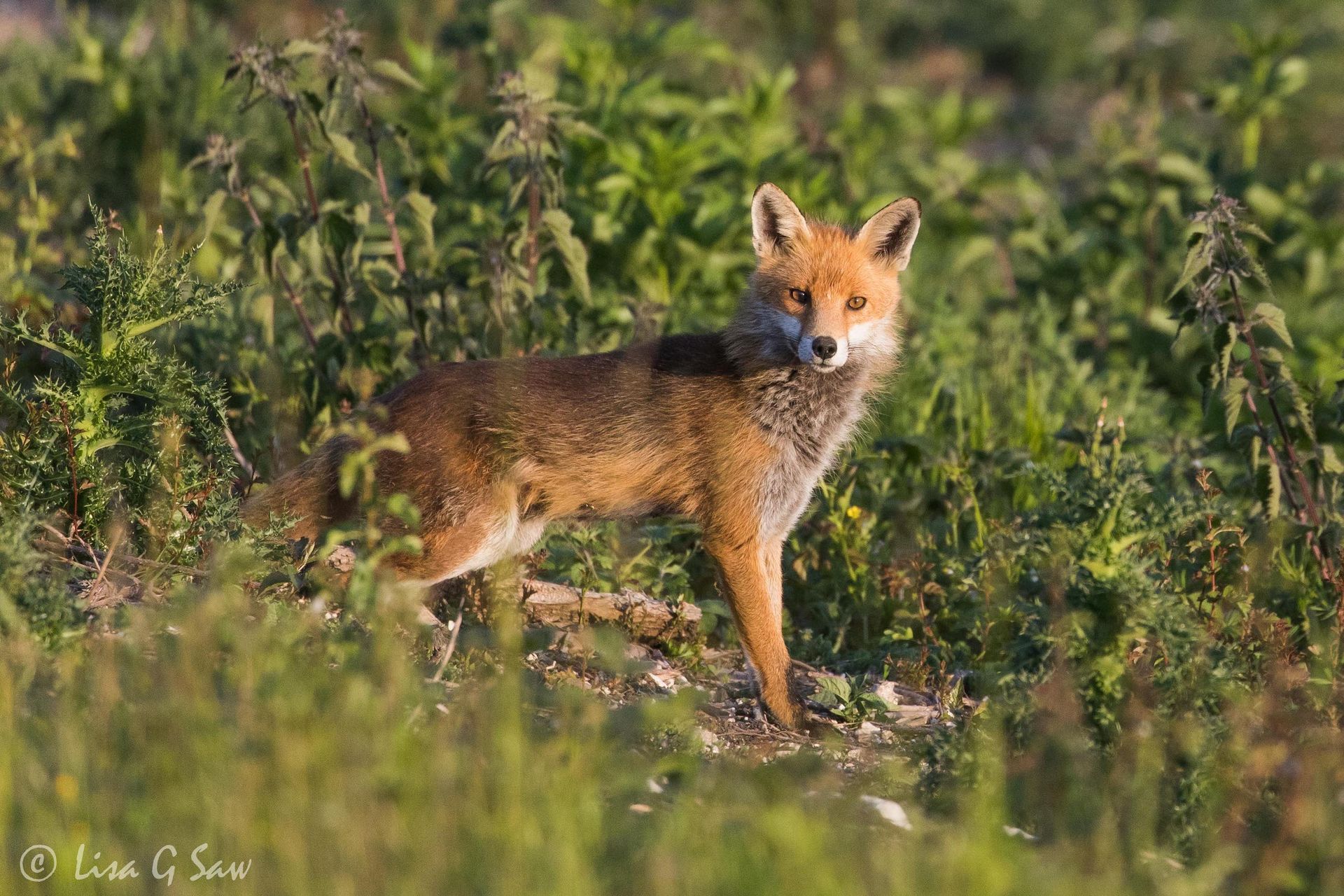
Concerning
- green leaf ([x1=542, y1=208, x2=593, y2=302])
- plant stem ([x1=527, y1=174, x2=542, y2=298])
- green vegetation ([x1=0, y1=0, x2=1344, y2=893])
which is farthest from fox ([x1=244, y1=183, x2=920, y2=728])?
plant stem ([x1=527, y1=174, x2=542, y2=298])

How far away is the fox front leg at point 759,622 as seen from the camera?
16.6ft

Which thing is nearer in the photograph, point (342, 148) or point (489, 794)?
point (489, 794)

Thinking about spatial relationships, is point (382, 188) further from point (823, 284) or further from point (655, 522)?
point (823, 284)

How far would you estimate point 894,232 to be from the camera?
5.78 metres

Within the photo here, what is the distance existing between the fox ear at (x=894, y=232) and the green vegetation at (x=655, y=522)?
42.4 inches

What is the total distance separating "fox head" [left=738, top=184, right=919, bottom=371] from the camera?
17.7 feet

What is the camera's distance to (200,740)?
323cm

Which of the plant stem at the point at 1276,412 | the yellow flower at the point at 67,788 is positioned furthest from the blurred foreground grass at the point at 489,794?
the plant stem at the point at 1276,412

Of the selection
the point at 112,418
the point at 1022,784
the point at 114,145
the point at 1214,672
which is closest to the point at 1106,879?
the point at 1022,784

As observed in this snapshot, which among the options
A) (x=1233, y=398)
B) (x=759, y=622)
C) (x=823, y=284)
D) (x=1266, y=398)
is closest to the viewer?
(x=759, y=622)

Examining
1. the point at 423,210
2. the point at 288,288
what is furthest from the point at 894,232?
the point at 288,288

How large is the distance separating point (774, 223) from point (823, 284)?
0.47m

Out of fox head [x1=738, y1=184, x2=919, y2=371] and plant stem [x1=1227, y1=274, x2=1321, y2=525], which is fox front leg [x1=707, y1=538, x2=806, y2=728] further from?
plant stem [x1=1227, y1=274, x2=1321, y2=525]

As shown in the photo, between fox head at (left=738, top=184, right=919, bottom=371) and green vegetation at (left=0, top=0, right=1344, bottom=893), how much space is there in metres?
0.97
